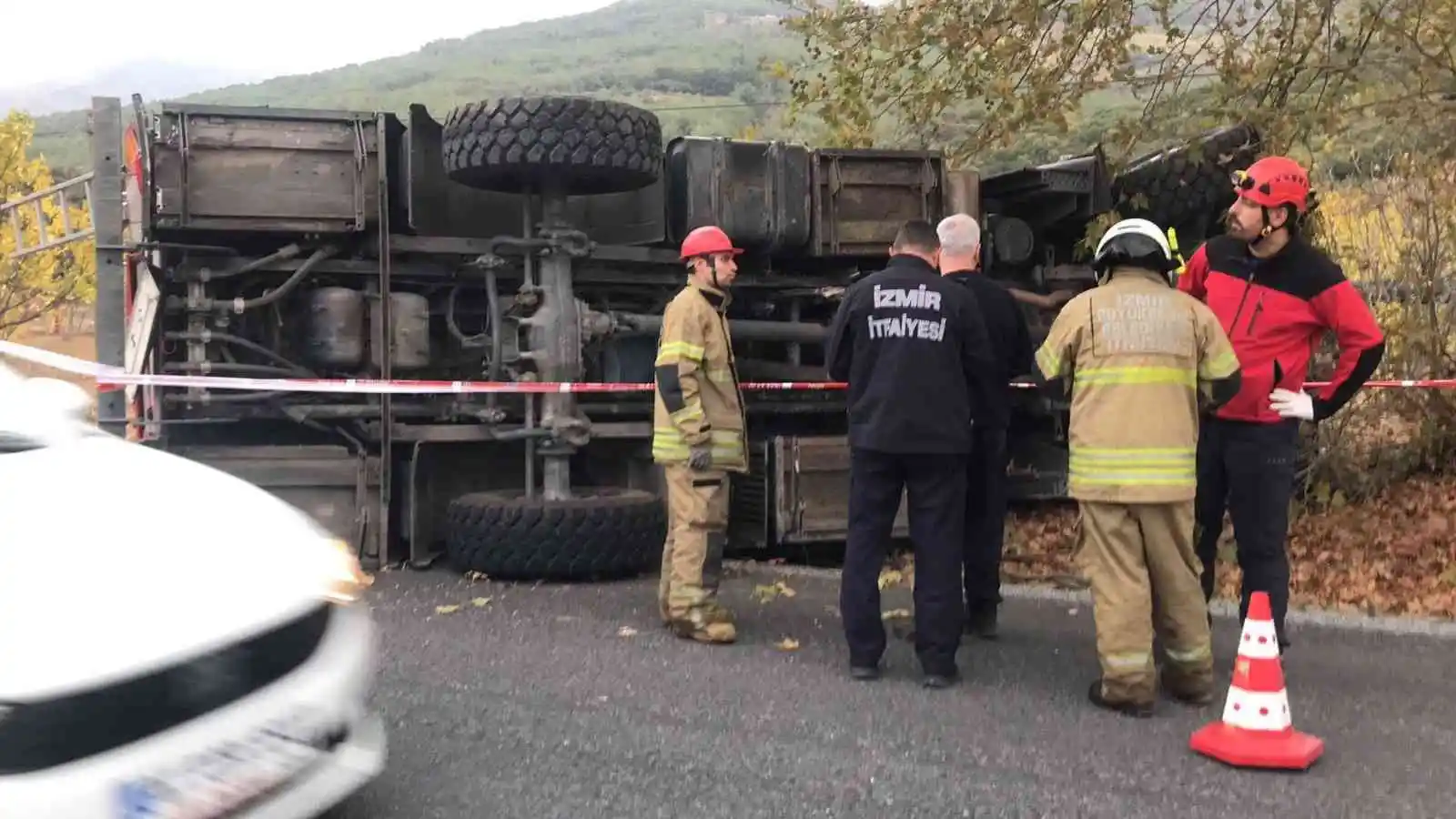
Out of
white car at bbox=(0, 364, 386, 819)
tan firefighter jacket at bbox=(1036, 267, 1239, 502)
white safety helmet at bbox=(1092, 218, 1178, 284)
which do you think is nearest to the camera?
white car at bbox=(0, 364, 386, 819)

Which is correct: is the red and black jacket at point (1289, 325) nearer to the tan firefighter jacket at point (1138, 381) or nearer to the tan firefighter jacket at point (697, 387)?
the tan firefighter jacket at point (1138, 381)

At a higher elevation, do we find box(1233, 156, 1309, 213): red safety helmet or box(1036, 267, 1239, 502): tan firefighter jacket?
box(1233, 156, 1309, 213): red safety helmet

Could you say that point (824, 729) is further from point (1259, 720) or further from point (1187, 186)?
point (1187, 186)

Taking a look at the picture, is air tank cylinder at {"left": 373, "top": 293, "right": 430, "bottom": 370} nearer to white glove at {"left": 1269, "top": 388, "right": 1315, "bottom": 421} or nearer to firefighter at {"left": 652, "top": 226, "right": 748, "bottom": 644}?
firefighter at {"left": 652, "top": 226, "right": 748, "bottom": 644}

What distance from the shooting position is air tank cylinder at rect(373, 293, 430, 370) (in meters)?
7.17

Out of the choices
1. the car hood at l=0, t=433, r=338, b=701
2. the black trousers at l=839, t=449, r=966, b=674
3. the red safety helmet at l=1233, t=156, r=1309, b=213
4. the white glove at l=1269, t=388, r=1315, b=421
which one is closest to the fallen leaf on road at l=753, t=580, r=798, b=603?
the black trousers at l=839, t=449, r=966, b=674

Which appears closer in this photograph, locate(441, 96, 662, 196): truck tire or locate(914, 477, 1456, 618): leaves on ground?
locate(441, 96, 662, 196): truck tire

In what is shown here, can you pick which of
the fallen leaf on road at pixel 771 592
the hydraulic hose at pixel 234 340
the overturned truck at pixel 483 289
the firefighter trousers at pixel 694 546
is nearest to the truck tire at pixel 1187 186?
the overturned truck at pixel 483 289

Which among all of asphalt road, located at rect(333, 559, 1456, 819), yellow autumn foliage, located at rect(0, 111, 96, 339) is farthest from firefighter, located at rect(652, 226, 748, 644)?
yellow autumn foliage, located at rect(0, 111, 96, 339)

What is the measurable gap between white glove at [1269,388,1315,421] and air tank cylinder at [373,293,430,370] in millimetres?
4531

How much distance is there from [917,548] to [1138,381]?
40.8 inches

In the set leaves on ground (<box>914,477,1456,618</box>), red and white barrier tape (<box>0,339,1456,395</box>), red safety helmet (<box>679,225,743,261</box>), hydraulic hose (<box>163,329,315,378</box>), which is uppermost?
red safety helmet (<box>679,225,743,261</box>)

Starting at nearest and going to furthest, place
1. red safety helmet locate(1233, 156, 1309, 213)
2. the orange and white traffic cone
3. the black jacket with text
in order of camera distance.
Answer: the orange and white traffic cone, the black jacket with text, red safety helmet locate(1233, 156, 1309, 213)

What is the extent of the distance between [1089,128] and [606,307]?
22.6 feet
